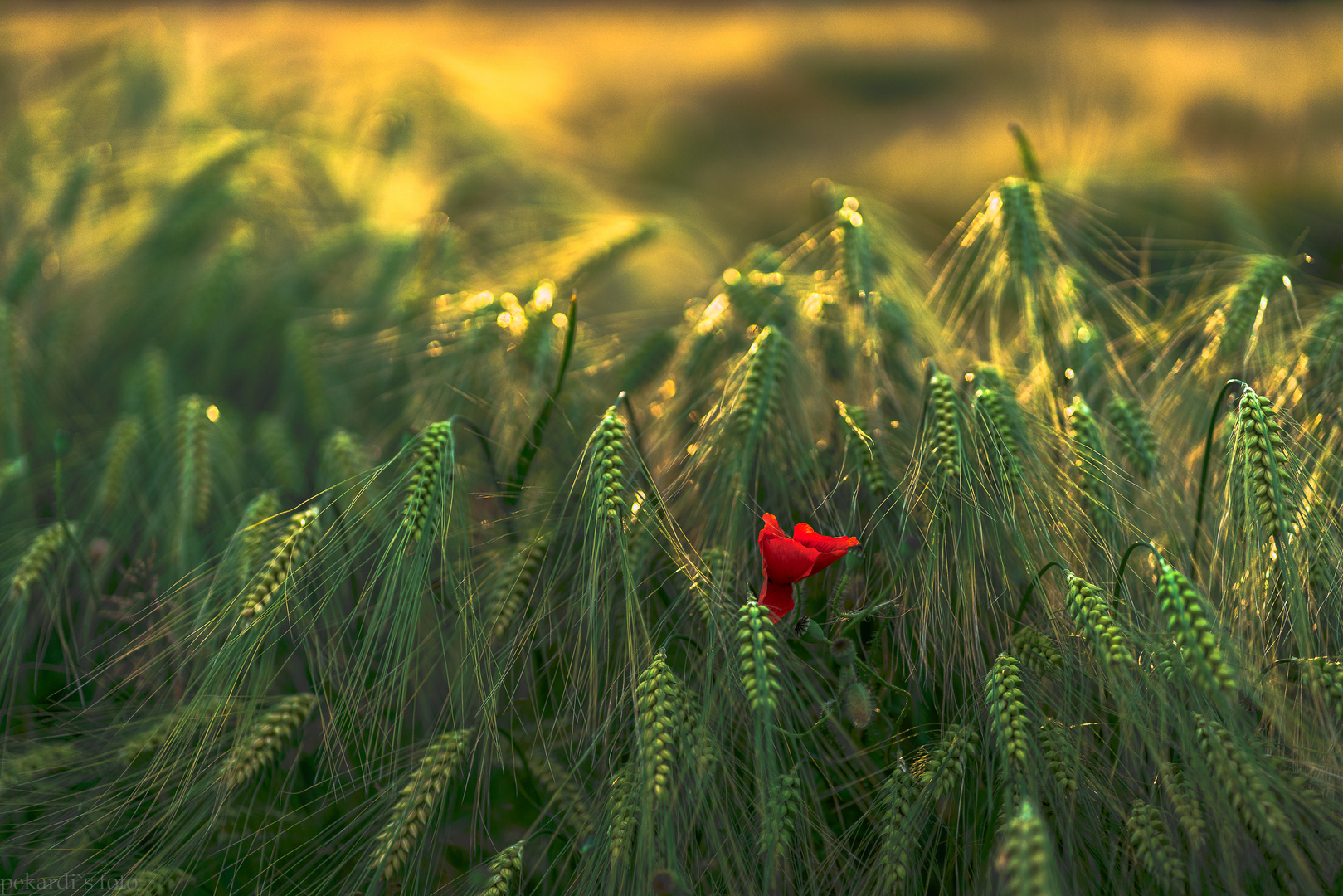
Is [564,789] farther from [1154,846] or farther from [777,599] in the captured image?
[1154,846]

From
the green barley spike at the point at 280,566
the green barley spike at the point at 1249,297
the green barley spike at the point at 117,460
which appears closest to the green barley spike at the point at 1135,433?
the green barley spike at the point at 1249,297

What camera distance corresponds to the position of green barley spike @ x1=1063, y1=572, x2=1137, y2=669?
81cm

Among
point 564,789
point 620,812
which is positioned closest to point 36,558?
point 564,789

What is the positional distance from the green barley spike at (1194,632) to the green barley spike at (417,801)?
0.75 m

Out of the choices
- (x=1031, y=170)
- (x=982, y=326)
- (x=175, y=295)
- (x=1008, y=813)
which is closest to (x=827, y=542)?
(x=1008, y=813)

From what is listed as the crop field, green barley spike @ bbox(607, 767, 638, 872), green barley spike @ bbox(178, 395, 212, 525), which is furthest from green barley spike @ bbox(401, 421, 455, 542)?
green barley spike @ bbox(178, 395, 212, 525)

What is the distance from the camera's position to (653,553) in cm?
115

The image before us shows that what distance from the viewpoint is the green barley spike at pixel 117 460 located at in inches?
56.7

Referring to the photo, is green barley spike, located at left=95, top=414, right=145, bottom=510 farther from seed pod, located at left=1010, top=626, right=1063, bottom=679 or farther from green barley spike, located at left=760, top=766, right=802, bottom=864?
seed pod, located at left=1010, top=626, right=1063, bottom=679

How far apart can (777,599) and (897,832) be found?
11.3 inches

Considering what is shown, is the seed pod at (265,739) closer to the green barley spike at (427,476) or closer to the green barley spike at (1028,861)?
the green barley spike at (427,476)

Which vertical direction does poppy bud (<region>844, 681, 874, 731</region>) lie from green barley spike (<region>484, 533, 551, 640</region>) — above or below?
above

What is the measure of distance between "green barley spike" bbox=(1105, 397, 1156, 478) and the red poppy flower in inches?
21.5

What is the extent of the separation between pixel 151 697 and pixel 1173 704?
1.43 metres
